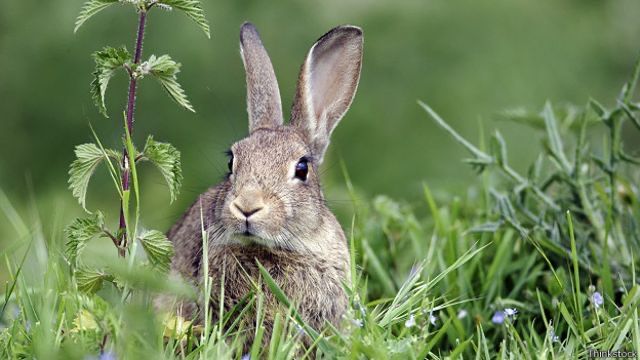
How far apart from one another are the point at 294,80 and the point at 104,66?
4532mm

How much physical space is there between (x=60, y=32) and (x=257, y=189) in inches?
155

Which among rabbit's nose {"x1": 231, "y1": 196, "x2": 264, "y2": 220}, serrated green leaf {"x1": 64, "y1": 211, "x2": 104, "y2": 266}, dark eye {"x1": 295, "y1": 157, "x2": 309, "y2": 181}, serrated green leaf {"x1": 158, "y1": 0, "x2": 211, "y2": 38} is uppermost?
serrated green leaf {"x1": 158, "y1": 0, "x2": 211, "y2": 38}

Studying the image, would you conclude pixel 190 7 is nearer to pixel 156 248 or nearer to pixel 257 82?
pixel 156 248

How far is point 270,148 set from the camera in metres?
5.16

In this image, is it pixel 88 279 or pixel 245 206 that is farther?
pixel 245 206

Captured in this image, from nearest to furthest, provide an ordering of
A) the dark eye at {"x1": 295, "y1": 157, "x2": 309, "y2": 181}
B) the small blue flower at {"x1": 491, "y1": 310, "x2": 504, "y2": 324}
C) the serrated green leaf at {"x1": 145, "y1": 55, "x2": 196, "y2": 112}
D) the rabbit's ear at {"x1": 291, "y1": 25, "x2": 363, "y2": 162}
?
the serrated green leaf at {"x1": 145, "y1": 55, "x2": 196, "y2": 112}, the small blue flower at {"x1": 491, "y1": 310, "x2": 504, "y2": 324}, the dark eye at {"x1": 295, "y1": 157, "x2": 309, "y2": 181}, the rabbit's ear at {"x1": 291, "y1": 25, "x2": 363, "y2": 162}

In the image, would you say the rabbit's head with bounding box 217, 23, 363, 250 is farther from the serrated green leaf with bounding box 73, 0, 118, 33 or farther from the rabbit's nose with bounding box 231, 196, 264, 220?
the serrated green leaf with bounding box 73, 0, 118, 33

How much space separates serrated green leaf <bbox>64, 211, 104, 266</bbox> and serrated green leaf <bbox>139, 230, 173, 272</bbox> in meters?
0.17

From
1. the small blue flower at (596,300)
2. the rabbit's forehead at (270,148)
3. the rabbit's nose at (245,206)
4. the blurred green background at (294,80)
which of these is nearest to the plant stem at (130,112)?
the rabbit's nose at (245,206)

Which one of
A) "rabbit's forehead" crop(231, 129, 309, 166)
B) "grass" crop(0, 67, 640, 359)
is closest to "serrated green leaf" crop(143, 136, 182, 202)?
"grass" crop(0, 67, 640, 359)

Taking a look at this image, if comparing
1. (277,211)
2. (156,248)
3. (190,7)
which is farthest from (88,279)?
(190,7)

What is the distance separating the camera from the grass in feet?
12.6

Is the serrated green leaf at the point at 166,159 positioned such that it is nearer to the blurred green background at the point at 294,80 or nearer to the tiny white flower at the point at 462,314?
the tiny white flower at the point at 462,314

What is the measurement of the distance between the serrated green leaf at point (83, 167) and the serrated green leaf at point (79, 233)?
8cm
